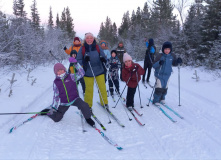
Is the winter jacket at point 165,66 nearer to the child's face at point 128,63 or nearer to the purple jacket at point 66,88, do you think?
the child's face at point 128,63

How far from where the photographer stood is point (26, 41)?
12.8 meters

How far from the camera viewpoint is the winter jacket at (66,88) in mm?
3512

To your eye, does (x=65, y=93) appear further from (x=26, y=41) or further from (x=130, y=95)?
(x=26, y=41)

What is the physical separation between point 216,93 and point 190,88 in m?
1.13

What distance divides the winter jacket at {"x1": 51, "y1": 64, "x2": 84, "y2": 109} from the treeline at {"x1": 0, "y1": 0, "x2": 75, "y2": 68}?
3635 millimetres

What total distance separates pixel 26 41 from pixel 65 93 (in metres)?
11.6

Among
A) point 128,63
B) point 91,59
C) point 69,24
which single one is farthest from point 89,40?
point 69,24

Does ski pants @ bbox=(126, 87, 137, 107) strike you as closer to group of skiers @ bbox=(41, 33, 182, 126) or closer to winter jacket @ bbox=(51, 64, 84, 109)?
group of skiers @ bbox=(41, 33, 182, 126)

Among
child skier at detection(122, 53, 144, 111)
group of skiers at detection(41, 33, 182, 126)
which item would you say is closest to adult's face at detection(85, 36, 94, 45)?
group of skiers at detection(41, 33, 182, 126)

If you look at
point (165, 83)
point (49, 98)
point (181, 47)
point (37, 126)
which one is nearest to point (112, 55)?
point (165, 83)

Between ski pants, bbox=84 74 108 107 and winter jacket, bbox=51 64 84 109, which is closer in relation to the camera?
winter jacket, bbox=51 64 84 109

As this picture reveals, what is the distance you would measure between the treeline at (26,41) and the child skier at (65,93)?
361cm

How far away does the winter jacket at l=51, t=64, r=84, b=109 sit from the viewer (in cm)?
351

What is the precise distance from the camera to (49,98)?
5480 millimetres
